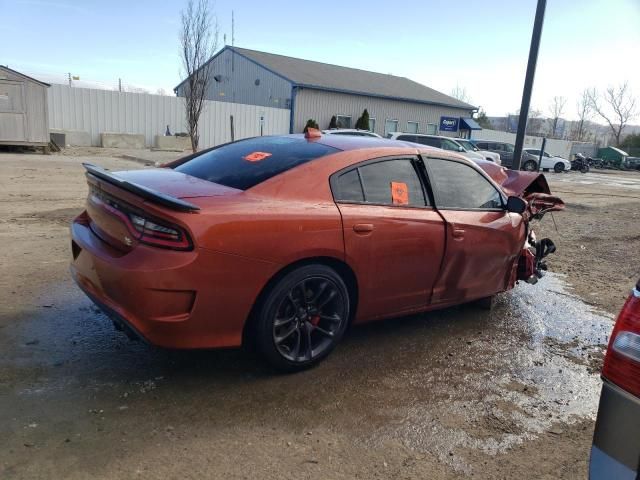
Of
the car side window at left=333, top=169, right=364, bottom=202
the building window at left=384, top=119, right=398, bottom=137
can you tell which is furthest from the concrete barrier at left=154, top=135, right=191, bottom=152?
the car side window at left=333, top=169, right=364, bottom=202

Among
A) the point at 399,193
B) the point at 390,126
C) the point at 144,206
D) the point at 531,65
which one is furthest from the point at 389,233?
the point at 390,126

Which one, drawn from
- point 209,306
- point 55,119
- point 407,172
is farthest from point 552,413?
point 55,119

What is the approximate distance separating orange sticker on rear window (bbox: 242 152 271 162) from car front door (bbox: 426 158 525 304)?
132cm

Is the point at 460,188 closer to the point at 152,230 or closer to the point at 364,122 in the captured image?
the point at 152,230

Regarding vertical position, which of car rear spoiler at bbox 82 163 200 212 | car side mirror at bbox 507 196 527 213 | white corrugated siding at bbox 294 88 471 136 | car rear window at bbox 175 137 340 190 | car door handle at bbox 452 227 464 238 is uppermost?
white corrugated siding at bbox 294 88 471 136

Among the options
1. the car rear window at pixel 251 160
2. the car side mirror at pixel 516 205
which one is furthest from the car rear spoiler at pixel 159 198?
the car side mirror at pixel 516 205

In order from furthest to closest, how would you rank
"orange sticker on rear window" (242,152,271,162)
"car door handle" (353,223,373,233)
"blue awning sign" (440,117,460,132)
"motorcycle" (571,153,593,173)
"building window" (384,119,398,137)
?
"blue awning sign" (440,117,460,132) < "motorcycle" (571,153,593,173) < "building window" (384,119,398,137) < "orange sticker on rear window" (242,152,271,162) < "car door handle" (353,223,373,233)

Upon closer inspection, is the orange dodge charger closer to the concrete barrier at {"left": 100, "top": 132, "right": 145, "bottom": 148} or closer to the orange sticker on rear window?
the orange sticker on rear window

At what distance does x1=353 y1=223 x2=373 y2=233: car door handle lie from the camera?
3389mm

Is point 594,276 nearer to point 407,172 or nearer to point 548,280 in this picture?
point 548,280

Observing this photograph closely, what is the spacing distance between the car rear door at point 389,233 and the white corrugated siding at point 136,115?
21179mm

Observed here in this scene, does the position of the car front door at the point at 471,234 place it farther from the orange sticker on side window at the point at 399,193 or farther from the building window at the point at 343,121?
the building window at the point at 343,121

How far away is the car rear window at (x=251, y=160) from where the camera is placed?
342cm

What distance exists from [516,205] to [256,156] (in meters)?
2.28
